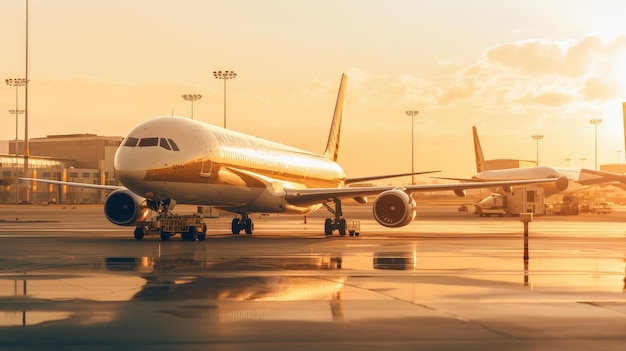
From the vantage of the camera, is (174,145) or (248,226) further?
(248,226)

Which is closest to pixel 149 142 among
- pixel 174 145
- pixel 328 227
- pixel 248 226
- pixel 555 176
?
pixel 174 145

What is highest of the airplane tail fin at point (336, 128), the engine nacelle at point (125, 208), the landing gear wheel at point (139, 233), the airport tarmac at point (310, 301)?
the airplane tail fin at point (336, 128)

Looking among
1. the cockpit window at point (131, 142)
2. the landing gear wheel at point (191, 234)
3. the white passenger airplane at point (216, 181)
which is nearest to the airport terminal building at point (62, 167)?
the white passenger airplane at point (216, 181)

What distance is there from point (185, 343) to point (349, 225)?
3015cm

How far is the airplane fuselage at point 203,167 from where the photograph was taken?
3097cm

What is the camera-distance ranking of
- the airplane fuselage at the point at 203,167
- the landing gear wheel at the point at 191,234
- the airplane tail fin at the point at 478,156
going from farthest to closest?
the airplane tail fin at the point at 478,156
the landing gear wheel at the point at 191,234
the airplane fuselage at the point at 203,167

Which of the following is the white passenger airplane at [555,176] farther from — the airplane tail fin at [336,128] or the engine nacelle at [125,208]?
the engine nacelle at [125,208]

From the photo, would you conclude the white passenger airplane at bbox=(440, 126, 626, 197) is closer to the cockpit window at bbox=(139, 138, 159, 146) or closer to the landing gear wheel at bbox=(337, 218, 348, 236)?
the landing gear wheel at bbox=(337, 218, 348, 236)

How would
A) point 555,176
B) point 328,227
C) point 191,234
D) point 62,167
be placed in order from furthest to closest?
point 62,167, point 555,176, point 328,227, point 191,234

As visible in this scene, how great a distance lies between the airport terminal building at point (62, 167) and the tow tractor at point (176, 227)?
354 ft

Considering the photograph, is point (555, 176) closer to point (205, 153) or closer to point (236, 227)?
point (236, 227)

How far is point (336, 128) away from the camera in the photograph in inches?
2135

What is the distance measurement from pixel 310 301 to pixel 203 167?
2042 cm

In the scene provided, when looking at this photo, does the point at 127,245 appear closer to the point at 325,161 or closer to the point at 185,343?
the point at 185,343
